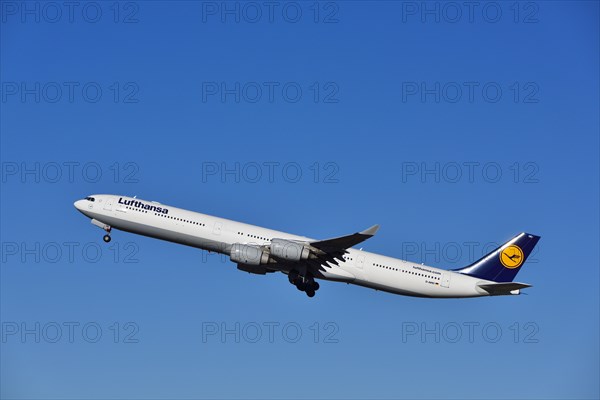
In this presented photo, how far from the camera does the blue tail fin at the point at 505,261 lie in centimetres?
7706

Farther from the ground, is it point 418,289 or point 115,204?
point 115,204

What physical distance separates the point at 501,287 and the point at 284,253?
16.8 metres

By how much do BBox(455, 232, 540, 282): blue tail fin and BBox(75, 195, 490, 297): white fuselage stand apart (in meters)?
2.84

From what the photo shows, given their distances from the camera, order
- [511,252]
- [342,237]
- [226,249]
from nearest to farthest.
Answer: [342,237], [226,249], [511,252]

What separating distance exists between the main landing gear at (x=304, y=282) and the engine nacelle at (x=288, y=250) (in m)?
3.30

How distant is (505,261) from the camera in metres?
78.0

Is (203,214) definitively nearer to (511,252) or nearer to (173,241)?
(173,241)

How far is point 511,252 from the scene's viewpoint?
78.4m

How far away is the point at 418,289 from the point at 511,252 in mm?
10233

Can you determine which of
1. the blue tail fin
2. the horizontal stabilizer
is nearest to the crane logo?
the blue tail fin

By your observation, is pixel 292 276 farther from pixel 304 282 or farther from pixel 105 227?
pixel 105 227

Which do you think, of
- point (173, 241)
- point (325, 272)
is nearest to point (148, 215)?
point (173, 241)

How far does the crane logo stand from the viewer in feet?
256

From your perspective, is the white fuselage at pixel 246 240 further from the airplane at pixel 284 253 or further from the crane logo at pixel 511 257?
the crane logo at pixel 511 257
